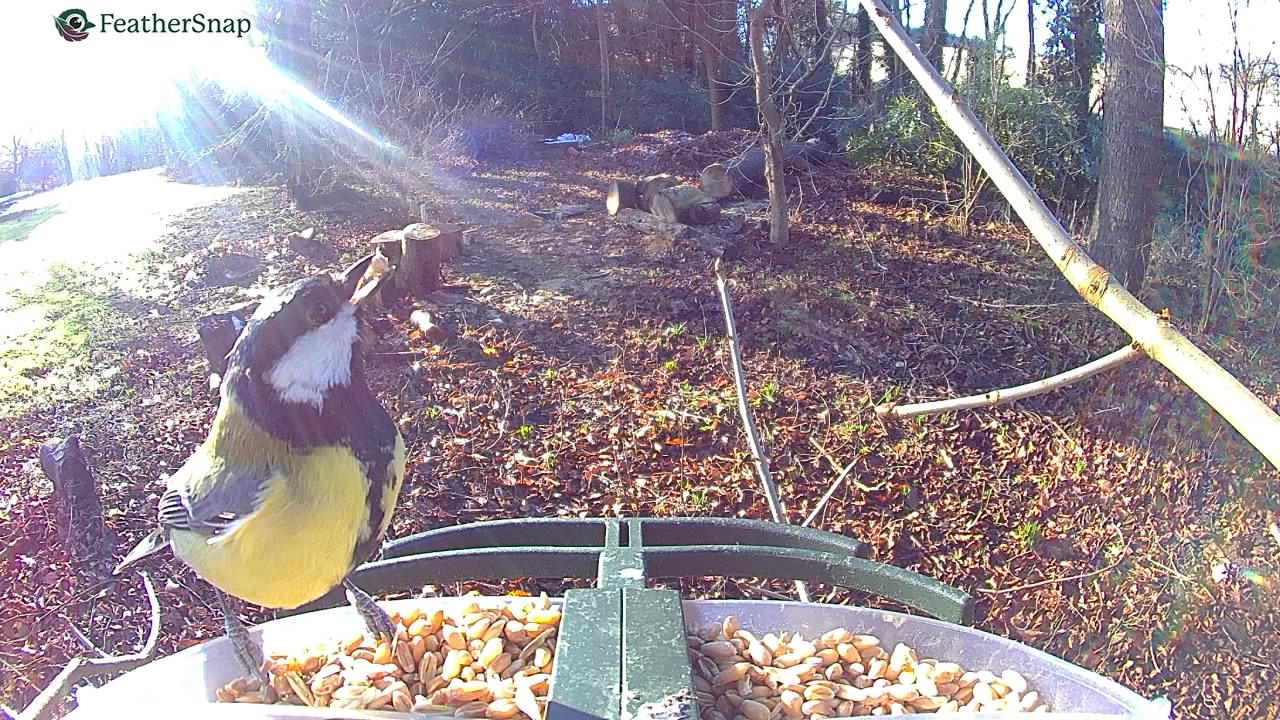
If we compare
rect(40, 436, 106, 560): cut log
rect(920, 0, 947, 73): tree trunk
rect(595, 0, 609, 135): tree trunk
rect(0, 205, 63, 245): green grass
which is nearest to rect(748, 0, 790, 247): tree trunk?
rect(920, 0, 947, 73): tree trunk

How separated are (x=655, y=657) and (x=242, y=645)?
68 centimetres

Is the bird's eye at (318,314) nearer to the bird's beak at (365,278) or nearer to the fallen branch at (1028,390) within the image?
the bird's beak at (365,278)

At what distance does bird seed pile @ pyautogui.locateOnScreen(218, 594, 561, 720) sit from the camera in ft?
4.32

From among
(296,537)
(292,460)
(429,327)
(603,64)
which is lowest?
(429,327)

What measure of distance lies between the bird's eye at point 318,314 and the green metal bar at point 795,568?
2.31ft

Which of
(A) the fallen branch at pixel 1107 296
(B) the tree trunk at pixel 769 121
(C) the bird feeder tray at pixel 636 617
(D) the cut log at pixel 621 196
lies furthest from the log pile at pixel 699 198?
(A) the fallen branch at pixel 1107 296

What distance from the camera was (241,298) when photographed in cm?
611

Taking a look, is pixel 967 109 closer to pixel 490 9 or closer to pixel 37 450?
pixel 37 450

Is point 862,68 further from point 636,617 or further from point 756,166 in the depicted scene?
point 636,617

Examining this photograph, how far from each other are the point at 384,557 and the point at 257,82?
27.0ft

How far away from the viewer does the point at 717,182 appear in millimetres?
8164

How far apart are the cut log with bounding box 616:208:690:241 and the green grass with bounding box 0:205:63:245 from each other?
507cm

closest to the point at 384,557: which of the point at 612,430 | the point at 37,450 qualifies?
the point at 612,430

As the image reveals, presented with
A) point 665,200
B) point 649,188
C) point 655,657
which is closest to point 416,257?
point 665,200
